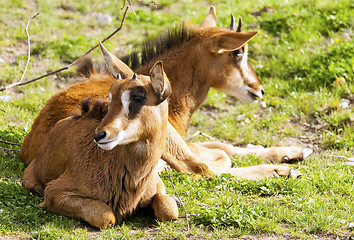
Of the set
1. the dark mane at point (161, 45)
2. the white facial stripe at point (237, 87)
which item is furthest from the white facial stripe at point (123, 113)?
the white facial stripe at point (237, 87)

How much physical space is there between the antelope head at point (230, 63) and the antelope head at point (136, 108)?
8.02ft

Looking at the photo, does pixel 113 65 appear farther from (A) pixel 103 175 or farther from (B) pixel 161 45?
(B) pixel 161 45

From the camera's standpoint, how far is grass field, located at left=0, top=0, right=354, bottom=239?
631 cm

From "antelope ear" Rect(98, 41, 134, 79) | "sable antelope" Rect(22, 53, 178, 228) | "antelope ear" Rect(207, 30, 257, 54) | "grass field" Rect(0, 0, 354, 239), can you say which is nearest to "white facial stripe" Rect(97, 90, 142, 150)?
"sable antelope" Rect(22, 53, 178, 228)

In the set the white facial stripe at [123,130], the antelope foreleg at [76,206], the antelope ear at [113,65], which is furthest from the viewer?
the antelope ear at [113,65]

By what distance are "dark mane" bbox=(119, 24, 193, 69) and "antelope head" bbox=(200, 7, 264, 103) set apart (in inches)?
11.8

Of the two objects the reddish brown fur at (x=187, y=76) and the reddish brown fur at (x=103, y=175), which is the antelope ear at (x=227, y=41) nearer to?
the reddish brown fur at (x=187, y=76)

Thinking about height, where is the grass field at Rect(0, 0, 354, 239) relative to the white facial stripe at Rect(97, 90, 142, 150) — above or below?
below

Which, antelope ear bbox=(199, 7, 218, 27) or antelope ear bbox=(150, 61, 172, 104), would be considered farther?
antelope ear bbox=(199, 7, 218, 27)

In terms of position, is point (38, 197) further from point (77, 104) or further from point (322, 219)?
point (322, 219)

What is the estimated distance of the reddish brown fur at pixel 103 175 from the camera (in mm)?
6145

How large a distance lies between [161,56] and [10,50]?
4343 millimetres

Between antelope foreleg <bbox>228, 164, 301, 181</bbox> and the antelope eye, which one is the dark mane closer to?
antelope foreleg <bbox>228, 164, 301, 181</bbox>

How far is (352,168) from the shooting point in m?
8.31
